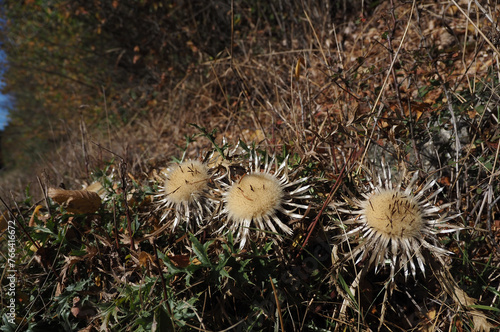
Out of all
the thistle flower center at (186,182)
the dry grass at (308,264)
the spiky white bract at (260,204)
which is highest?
the thistle flower center at (186,182)

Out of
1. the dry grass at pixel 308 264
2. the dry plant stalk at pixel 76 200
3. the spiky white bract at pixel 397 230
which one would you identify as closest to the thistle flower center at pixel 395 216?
the spiky white bract at pixel 397 230

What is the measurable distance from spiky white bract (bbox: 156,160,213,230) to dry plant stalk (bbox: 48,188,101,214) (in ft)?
1.61

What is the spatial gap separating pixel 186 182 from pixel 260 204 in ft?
1.29

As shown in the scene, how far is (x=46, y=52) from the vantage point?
7.96 metres

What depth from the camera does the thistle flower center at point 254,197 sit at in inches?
54.2

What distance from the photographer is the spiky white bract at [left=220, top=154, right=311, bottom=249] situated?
1.38 m

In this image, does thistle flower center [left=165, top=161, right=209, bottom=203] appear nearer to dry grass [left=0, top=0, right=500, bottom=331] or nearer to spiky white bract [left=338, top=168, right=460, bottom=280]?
dry grass [left=0, top=0, right=500, bottom=331]

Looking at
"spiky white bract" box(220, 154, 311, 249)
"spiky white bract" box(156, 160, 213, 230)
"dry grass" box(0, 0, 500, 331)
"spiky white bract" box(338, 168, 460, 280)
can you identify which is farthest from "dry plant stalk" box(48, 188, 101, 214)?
"spiky white bract" box(338, 168, 460, 280)

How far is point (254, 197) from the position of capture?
1.38 meters

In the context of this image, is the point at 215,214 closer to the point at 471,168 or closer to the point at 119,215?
the point at 119,215

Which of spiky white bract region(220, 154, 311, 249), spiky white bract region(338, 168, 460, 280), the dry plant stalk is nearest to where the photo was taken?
spiky white bract region(338, 168, 460, 280)

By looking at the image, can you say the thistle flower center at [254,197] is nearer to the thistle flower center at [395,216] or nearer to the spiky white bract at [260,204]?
the spiky white bract at [260,204]

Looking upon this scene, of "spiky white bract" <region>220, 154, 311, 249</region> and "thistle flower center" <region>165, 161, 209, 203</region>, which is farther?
"thistle flower center" <region>165, 161, 209, 203</region>

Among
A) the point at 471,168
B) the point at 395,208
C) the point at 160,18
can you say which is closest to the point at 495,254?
the point at 471,168
